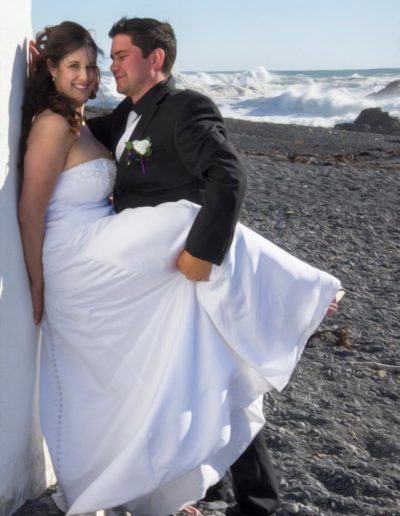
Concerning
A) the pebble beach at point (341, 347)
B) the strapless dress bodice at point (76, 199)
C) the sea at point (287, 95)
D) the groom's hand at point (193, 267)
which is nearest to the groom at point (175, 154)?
the groom's hand at point (193, 267)

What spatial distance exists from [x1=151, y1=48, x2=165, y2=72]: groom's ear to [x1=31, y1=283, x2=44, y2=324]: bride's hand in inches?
38.5

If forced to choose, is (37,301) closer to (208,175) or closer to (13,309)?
(13,309)

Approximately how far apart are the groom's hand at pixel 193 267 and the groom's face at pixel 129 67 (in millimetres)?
690

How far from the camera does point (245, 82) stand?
4900 centimetres

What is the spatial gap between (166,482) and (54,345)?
70cm

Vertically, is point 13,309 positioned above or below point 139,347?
above

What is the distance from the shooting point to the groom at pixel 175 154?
3418mm

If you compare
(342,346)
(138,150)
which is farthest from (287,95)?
(138,150)

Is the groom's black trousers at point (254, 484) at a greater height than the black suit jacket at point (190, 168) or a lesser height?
lesser

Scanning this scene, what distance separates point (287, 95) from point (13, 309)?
39.7m

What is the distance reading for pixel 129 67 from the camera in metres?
3.63

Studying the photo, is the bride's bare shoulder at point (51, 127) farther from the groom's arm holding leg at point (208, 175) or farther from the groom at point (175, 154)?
the groom's arm holding leg at point (208, 175)

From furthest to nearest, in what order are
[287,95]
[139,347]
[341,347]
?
[287,95], [341,347], [139,347]

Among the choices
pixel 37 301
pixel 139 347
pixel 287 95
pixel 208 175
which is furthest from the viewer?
pixel 287 95
